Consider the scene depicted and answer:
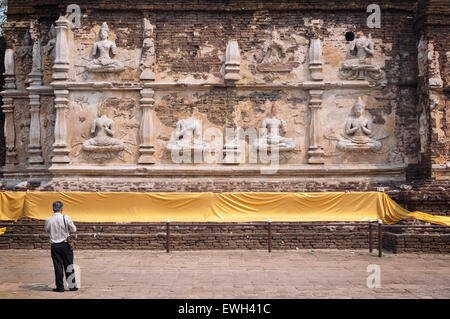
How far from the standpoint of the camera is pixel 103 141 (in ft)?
43.6

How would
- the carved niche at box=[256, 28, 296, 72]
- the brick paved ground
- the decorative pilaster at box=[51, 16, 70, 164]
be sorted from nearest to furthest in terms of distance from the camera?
the brick paved ground → the decorative pilaster at box=[51, 16, 70, 164] → the carved niche at box=[256, 28, 296, 72]

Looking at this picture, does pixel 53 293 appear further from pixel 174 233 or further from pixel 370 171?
pixel 370 171

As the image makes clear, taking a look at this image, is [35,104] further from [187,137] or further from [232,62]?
[232,62]

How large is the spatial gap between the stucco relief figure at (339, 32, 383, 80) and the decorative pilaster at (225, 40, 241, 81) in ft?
9.04

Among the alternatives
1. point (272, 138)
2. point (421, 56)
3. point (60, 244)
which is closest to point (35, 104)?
point (272, 138)

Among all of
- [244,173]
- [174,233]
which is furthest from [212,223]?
[244,173]

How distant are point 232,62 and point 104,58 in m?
3.38

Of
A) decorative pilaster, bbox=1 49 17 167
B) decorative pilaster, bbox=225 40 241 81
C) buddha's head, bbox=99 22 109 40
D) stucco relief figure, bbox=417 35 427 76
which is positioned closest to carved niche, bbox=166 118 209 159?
decorative pilaster, bbox=225 40 241 81

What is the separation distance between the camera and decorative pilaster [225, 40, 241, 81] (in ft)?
43.8

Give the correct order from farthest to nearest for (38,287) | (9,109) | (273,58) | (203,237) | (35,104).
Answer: (9,109) → (35,104) → (273,58) → (203,237) → (38,287)

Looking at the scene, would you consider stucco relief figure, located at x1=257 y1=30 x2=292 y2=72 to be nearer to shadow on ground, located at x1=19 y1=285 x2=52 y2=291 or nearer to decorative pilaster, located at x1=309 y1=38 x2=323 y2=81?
decorative pilaster, located at x1=309 y1=38 x2=323 y2=81

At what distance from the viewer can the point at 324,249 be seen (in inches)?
482

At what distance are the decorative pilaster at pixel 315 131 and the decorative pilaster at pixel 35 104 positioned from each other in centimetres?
745

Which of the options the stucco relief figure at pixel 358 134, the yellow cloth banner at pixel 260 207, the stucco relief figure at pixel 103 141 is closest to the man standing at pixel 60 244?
the yellow cloth banner at pixel 260 207
